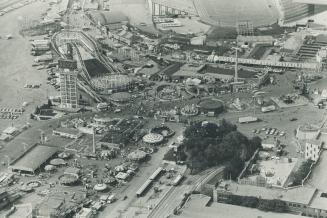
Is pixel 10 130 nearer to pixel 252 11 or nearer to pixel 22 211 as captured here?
pixel 22 211

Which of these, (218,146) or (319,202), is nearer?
(319,202)

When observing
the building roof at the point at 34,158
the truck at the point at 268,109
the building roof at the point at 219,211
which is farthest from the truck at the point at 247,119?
the building roof at the point at 219,211

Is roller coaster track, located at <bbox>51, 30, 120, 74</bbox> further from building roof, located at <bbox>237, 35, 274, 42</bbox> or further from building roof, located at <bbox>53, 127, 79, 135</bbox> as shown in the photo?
building roof, located at <bbox>237, 35, 274, 42</bbox>

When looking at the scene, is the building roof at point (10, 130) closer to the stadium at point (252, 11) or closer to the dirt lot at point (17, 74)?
the dirt lot at point (17, 74)

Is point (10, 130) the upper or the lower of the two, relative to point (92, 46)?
lower

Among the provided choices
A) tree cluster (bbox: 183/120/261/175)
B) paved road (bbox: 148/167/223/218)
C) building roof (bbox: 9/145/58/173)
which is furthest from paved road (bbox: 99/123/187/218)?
building roof (bbox: 9/145/58/173)

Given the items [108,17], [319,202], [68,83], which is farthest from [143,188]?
[108,17]

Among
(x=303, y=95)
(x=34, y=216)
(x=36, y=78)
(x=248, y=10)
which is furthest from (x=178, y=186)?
(x=248, y=10)

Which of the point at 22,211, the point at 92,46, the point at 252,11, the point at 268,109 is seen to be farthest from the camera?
the point at 252,11

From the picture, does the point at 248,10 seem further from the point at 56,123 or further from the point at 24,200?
the point at 24,200
